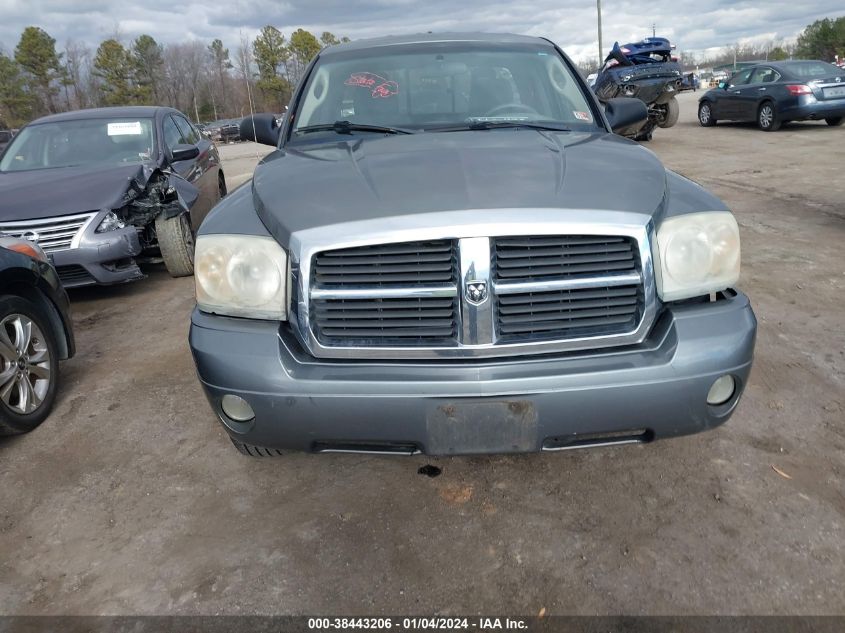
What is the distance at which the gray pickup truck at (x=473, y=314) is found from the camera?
2.09 m

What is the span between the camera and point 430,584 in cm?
223

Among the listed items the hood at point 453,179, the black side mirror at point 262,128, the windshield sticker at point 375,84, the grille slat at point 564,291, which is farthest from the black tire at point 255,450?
the black side mirror at point 262,128

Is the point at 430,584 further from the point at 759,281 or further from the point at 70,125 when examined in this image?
the point at 70,125

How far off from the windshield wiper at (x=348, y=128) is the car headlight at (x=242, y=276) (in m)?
1.20

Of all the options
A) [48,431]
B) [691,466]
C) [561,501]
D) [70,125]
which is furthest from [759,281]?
[70,125]

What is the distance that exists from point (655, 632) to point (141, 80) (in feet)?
281

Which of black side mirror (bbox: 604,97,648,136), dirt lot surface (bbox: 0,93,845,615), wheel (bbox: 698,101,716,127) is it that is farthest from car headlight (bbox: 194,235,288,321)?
wheel (bbox: 698,101,716,127)

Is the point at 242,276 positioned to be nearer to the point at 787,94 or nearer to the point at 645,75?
the point at 645,75

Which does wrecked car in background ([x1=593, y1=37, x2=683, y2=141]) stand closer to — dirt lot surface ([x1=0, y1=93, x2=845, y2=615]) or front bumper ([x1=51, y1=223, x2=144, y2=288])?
front bumper ([x1=51, y1=223, x2=144, y2=288])

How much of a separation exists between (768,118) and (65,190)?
15.0m

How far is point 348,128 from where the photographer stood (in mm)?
3307

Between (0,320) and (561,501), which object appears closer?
(561,501)

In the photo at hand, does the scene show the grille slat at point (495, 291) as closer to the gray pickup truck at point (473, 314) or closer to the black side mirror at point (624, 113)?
the gray pickup truck at point (473, 314)

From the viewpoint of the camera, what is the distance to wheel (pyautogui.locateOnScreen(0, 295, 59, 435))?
3279 mm
